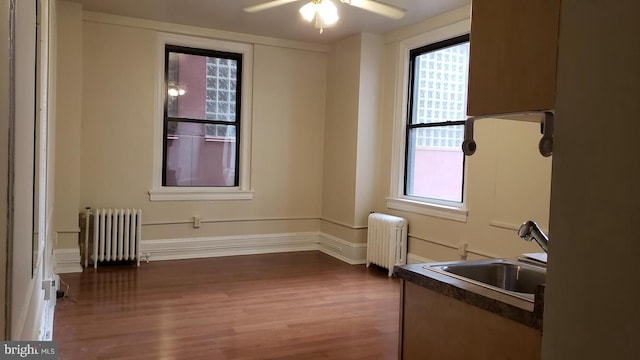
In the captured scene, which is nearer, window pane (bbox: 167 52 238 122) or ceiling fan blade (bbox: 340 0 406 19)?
ceiling fan blade (bbox: 340 0 406 19)

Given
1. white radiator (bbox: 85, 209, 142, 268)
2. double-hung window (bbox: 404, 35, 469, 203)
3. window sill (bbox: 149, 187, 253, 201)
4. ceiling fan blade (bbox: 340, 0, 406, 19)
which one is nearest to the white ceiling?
double-hung window (bbox: 404, 35, 469, 203)

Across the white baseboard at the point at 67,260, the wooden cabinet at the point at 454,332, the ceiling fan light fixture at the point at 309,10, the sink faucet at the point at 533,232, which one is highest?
the ceiling fan light fixture at the point at 309,10

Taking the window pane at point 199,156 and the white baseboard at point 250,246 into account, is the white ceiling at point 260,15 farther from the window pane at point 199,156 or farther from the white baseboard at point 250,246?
the white baseboard at point 250,246

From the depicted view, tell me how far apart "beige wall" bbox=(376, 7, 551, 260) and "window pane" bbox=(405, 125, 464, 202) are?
26 cm

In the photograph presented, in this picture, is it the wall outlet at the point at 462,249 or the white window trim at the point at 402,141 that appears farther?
the white window trim at the point at 402,141

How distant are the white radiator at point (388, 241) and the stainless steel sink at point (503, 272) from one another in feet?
10.7

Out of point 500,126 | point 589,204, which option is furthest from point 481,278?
point 500,126

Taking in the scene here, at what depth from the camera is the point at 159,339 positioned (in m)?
3.39

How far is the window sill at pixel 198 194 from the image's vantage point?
19.1 ft

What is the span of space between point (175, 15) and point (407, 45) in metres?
2.54

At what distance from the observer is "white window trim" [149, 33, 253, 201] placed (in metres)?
5.75

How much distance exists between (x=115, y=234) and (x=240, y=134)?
1876 mm

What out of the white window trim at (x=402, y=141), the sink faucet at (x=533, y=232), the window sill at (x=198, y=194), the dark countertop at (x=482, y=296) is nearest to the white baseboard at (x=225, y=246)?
the window sill at (x=198, y=194)

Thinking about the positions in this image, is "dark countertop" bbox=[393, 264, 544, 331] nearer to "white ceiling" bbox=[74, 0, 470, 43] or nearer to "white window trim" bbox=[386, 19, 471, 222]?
"white window trim" bbox=[386, 19, 471, 222]
